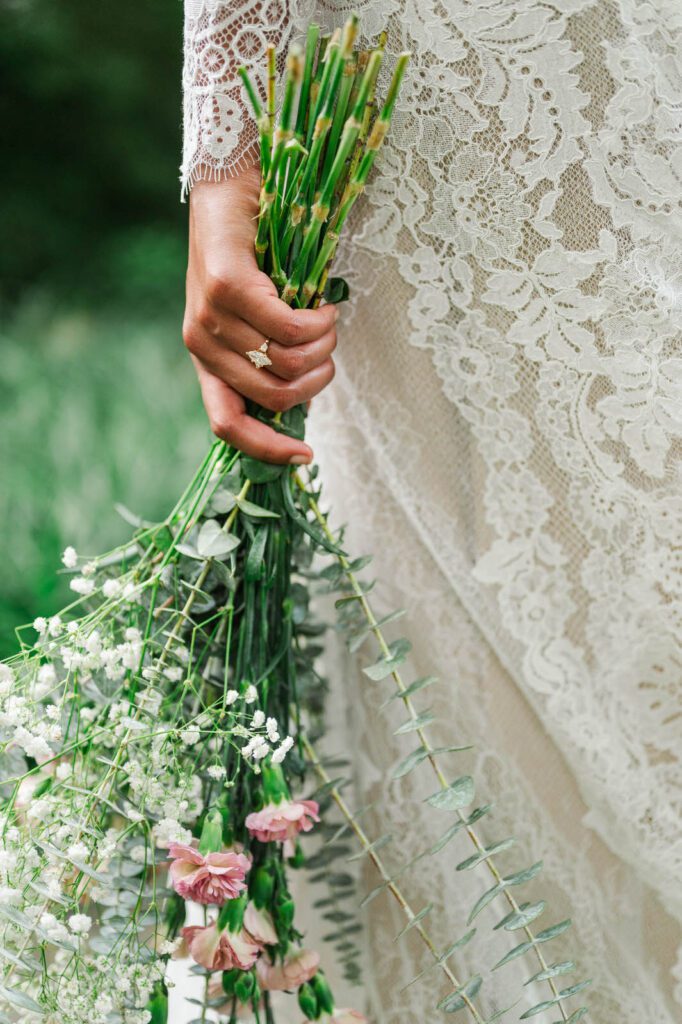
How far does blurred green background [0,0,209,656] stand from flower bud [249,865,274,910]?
1.41 m

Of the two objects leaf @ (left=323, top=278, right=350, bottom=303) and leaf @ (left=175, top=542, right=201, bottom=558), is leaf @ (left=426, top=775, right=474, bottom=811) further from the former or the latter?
leaf @ (left=323, top=278, right=350, bottom=303)

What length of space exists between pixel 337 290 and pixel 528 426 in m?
0.20

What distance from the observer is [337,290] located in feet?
2.42

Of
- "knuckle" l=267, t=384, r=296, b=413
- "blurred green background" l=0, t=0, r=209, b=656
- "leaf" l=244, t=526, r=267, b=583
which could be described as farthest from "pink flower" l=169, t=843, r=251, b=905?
"blurred green background" l=0, t=0, r=209, b=656

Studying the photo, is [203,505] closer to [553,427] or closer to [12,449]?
[553,427]

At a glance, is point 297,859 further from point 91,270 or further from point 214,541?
point 91,270

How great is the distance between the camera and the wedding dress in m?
0.66

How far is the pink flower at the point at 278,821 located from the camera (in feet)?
2.07

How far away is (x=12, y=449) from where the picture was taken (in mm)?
2055

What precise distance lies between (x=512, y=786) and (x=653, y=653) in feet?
0.58

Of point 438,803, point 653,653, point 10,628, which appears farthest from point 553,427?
point 10,628

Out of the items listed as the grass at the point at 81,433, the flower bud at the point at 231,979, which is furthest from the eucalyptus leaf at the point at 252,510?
the grass at the point at 81,433

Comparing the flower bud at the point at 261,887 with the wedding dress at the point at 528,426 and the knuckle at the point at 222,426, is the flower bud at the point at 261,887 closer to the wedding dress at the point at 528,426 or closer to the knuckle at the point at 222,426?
the wedding dress at the point at 528,426

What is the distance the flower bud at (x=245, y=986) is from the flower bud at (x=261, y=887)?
1.9 inches
